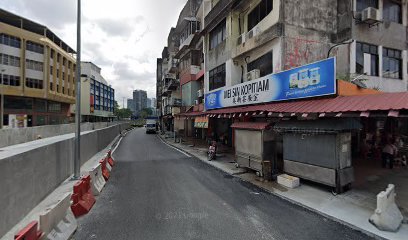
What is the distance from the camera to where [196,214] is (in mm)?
6961

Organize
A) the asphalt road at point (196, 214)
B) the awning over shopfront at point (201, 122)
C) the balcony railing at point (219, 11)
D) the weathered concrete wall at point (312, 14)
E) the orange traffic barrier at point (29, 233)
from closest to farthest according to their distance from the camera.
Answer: the orange traffic barrier at point (29, 233), the asphalt road at point (196, 214), the weathered concrete wall at point (312, 14), the balcony railing at point (219, 11), the awning over shopfront at point (201, 122)

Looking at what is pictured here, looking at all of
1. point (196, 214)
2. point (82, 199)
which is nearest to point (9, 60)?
point (82, 199)

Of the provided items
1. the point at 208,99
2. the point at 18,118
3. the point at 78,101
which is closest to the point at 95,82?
the point at 18,118

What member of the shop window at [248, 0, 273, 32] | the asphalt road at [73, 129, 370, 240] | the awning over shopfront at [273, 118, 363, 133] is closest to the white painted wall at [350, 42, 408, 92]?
the shop window at [248, 0, 273, 32]

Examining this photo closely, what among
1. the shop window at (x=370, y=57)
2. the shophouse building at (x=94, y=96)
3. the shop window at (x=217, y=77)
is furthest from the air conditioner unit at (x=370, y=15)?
the shophouse building at (x=94, y=96)

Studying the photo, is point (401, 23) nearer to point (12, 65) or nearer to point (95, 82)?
point (12, 65)

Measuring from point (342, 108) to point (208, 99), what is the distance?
1593 cm

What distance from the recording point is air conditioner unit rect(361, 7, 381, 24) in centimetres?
1376

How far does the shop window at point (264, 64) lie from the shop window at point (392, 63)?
778cm

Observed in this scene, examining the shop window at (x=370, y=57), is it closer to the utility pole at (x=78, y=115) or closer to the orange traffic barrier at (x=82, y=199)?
the utility pole at (x=78, y=115)

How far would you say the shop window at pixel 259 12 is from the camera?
51.1ft

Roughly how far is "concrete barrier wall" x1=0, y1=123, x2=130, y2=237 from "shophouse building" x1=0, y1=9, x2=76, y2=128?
37565 millimetres

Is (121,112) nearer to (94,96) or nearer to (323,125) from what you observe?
(94,96)

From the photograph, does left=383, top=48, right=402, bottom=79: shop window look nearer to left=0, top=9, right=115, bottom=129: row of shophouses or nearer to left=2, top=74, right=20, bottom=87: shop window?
left=0, top=9, right=115, bottom=129: row of shophouses
